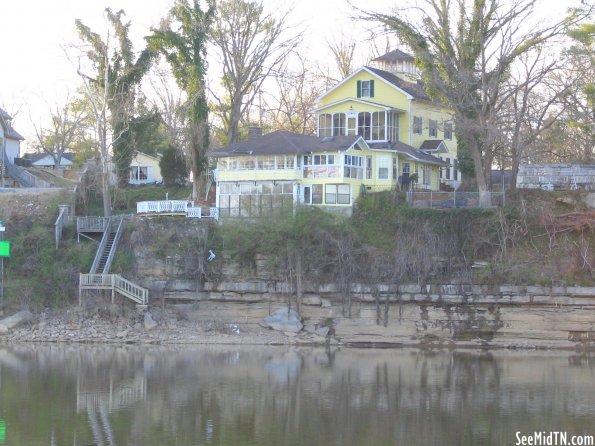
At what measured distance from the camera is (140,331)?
4897 cm

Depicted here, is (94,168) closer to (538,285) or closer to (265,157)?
(265,157)

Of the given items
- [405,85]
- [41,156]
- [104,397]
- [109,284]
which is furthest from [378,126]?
[41,156]

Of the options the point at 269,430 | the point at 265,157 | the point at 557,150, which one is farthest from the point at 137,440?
the point at 557,150

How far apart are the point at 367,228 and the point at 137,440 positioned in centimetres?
2753

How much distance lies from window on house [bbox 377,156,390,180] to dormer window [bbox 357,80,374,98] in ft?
24.1

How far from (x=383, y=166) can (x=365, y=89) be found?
26.2 feet

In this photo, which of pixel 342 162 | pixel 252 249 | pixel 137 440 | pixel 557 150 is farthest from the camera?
pixel 557 150

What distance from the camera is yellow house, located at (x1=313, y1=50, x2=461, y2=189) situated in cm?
6212

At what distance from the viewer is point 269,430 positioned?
97.8ft

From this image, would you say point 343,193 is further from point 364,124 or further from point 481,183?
point 364,124

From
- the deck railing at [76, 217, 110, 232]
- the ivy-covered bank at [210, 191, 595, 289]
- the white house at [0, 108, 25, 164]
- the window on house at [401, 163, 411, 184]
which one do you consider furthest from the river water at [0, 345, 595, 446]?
the white house at [0, 108, 25, 164]

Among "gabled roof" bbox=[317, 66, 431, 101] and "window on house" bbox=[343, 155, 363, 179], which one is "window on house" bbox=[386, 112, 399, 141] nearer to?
"gabled roof" bbox=[317, 66, 431, 101]

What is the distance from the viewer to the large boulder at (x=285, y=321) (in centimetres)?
4956

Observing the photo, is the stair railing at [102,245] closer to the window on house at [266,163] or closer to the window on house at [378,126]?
the window on house at [266,163]
